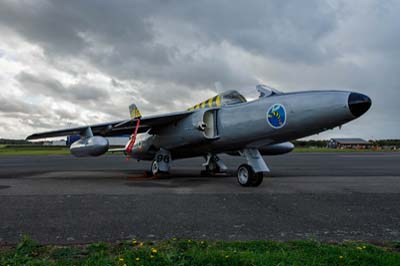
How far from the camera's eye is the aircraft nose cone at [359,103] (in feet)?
23.2

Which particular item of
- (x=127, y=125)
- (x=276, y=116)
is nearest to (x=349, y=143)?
(x=127, y=125)

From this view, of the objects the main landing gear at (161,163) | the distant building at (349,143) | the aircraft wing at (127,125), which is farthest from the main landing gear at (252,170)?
the distant building at (349,143)

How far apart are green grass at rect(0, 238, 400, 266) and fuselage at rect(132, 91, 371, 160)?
4.20 metres

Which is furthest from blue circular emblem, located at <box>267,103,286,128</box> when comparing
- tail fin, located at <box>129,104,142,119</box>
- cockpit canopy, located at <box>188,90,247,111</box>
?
tail fin, located at <box>129,104,142,119</box>

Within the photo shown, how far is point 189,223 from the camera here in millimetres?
4832

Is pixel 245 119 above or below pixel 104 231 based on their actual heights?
above

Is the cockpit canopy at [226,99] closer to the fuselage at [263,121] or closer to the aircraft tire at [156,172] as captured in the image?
the fuselage at [263,121]

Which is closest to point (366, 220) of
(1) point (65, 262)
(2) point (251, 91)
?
(1) point (65, 262)

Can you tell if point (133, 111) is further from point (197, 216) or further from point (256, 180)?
point (197, 216)

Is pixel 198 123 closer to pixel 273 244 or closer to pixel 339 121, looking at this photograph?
pixel 339 121

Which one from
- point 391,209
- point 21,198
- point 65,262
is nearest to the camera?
point 65,262

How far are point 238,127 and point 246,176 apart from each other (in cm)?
147

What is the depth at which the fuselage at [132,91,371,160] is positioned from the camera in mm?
7391

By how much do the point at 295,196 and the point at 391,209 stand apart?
1982 millimetres
